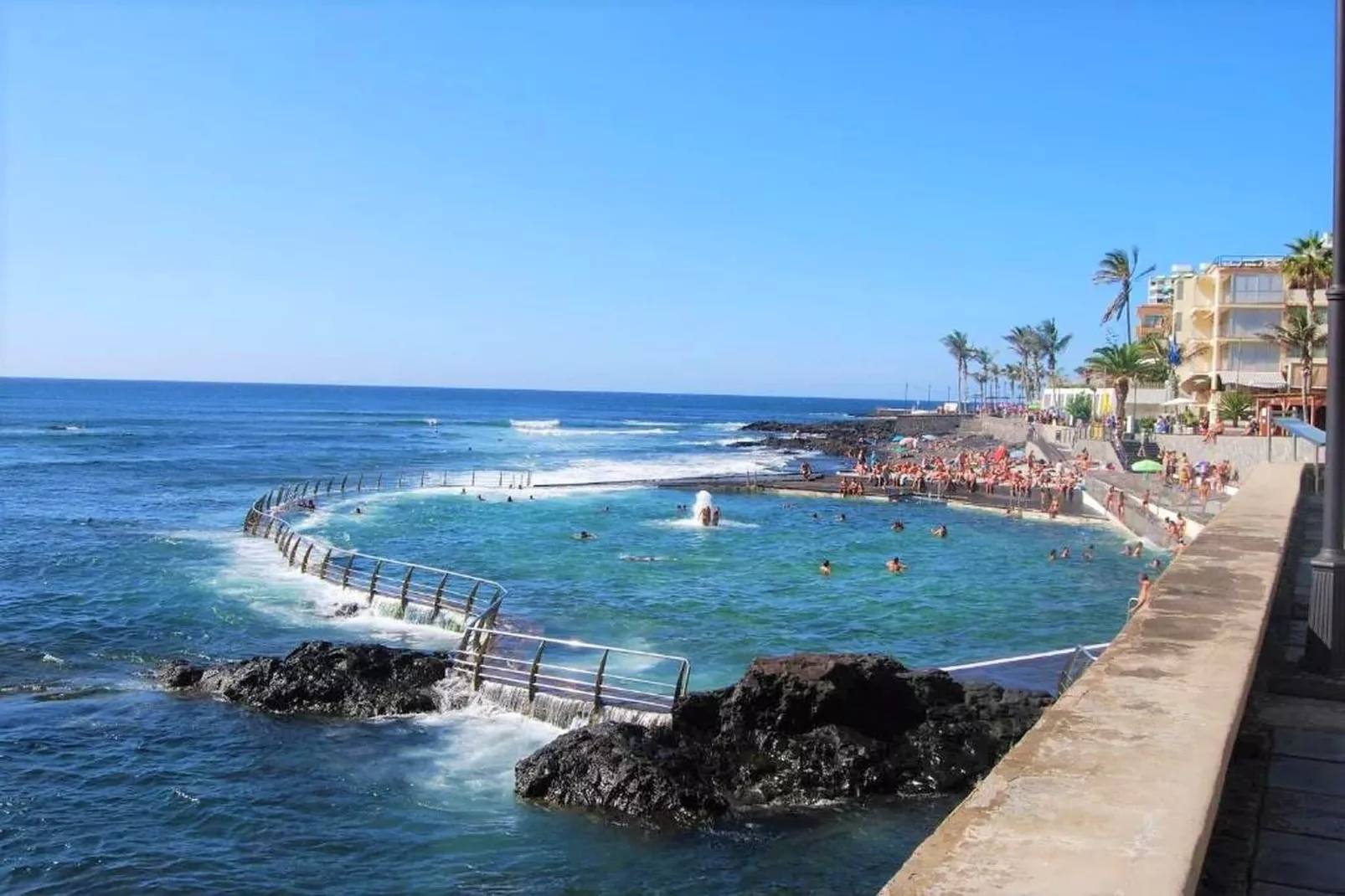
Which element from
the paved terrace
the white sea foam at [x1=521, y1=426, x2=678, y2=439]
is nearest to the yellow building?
the paved terrace

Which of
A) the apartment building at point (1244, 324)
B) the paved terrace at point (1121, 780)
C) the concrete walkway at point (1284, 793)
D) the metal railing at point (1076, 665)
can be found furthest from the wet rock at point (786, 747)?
the apartment building at point (1244, 324)

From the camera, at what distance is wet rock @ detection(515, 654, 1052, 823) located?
44.0 ft

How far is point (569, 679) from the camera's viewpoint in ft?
56.5

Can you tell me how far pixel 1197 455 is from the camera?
46.5 m

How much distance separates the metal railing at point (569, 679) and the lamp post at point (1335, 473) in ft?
26.8

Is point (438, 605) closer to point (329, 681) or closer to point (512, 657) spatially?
point (512, 657)

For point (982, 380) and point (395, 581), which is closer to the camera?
point (395, 581)

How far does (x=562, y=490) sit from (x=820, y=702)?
142 feet

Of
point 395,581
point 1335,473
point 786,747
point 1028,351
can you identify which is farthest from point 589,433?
point 1335,473

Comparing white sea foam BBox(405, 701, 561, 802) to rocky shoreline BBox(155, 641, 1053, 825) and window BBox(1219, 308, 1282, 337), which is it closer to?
rocky shoreline BBox(155, 641, 1053, 825)

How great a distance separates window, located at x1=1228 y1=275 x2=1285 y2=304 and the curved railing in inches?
2018

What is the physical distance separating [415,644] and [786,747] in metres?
10.6

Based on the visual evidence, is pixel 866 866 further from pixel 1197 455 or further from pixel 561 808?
pixel 1197 455

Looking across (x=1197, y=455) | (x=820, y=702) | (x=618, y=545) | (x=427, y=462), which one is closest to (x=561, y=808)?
(x=820, y=702)
